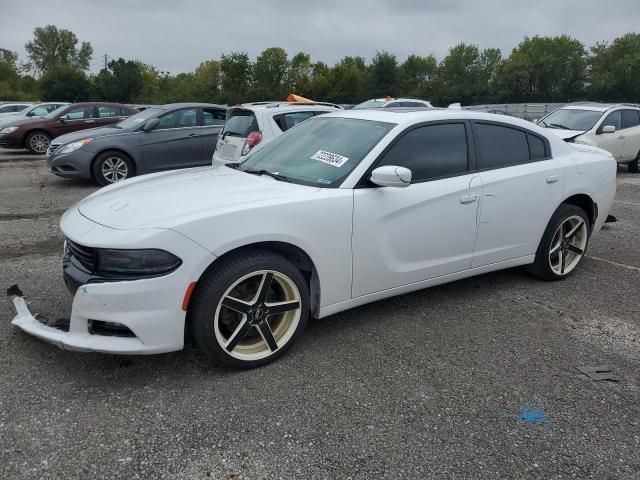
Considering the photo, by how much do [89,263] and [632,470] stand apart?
293 centimetres

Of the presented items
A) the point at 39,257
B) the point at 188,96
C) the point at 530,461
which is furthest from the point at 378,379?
the point at 188,96

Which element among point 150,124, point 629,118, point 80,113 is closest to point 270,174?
point 150,124

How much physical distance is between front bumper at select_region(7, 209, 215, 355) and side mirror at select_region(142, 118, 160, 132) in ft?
24.2

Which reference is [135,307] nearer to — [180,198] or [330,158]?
[180,198]

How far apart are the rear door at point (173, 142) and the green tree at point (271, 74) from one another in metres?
52.2

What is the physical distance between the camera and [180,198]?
3359mm

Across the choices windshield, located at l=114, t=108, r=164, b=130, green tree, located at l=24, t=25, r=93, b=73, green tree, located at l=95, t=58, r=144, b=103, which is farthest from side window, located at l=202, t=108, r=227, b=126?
green tree, located at l=24, t=25, r=93, b=73

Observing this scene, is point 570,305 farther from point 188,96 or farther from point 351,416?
point 188,96

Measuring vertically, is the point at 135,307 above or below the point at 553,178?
below

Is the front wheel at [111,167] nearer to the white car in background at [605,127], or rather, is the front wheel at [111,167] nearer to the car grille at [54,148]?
the car grille at [54,148]

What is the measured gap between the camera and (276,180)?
12.4 ft

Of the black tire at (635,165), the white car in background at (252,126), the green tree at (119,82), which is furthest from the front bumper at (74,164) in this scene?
the green tree at (119,82)

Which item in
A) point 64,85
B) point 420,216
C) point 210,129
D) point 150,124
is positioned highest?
point 64,85

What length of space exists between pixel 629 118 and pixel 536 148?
32.6 feet
